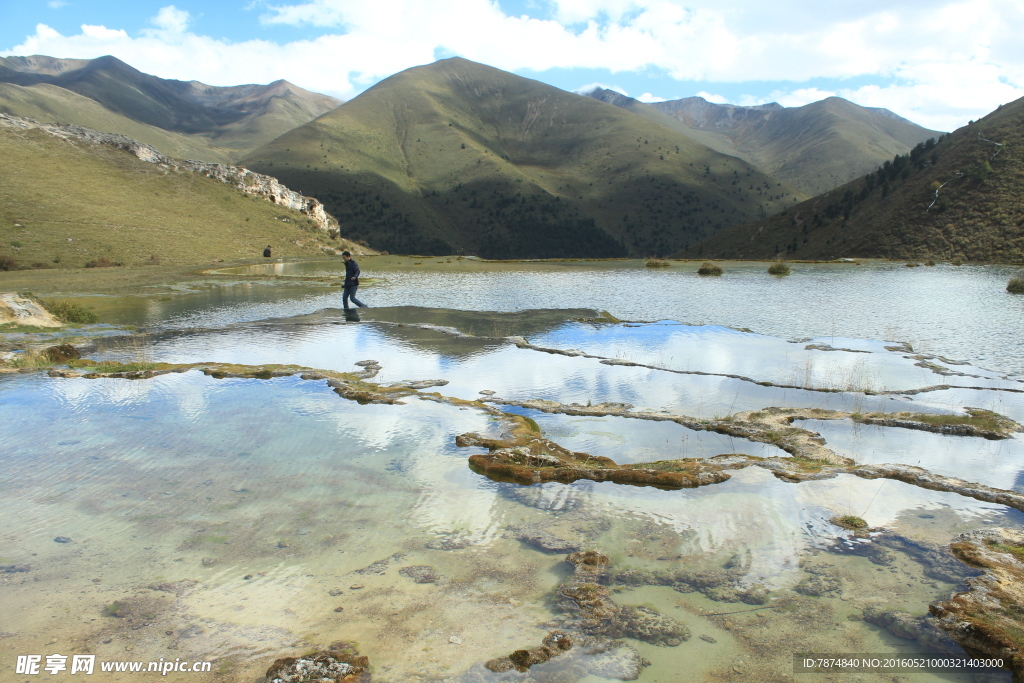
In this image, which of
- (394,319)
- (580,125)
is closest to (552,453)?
(394,319)

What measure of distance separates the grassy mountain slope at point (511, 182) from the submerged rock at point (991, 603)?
111506 mm

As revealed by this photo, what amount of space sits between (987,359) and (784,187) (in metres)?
152

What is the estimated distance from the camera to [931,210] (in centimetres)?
6412

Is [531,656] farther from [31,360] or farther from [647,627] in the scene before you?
[31,360]

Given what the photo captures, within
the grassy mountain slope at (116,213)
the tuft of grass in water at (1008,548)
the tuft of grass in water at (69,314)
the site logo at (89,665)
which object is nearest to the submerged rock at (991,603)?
the tuft of grass in water at (1008,548)

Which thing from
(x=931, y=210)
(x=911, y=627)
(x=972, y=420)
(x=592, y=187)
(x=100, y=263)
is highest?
(x=592, y=187)

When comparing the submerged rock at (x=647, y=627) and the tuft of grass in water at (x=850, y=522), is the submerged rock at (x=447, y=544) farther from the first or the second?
the tuft of grass in water at (x=850, y=522)

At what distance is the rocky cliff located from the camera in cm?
6938

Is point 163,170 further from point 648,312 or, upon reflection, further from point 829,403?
point 829,403

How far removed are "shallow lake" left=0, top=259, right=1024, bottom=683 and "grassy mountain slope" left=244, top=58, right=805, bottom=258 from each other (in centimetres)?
10523

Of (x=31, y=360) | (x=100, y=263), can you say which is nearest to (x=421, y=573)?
(x=31, y=360)

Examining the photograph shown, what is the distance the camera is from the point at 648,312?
23094mm

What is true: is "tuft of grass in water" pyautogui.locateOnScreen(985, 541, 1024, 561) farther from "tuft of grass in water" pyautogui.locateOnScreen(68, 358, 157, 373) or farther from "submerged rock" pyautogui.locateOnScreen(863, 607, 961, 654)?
"tuft of grass in water" pyautogui.locateOnScreen(68, 358, 157, 373)

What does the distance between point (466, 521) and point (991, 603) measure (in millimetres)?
4361
